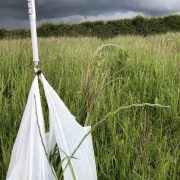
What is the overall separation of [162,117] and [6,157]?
3.00 feet

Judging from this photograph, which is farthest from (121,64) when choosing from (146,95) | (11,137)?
(11,137)

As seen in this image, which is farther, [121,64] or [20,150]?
[121,64]

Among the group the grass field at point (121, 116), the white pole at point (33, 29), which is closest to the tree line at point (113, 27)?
the grass field at point (121, 116)

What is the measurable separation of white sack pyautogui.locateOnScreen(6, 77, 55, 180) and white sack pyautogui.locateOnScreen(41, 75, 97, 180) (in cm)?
5

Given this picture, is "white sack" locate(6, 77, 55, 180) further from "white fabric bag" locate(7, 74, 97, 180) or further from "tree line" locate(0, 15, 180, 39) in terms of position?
"tree line" locate(0, 15, 180, 39)

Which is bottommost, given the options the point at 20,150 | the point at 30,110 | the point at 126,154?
the point at 126,154

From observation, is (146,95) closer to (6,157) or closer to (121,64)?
(121,64)

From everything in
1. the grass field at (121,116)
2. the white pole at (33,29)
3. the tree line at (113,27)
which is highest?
the tree line at (113,27)

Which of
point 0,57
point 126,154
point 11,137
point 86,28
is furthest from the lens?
point 86,28

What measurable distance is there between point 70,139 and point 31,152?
133 millimetres

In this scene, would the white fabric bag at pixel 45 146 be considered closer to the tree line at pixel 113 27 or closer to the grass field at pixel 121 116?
the grass field at pixel 121 116

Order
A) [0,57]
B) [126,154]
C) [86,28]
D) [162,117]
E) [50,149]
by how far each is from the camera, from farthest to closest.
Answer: [86,28]
[0,57]
[162,117]
[126,154]
[50,149]

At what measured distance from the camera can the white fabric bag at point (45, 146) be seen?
109 centimetres

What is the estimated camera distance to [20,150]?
1134 mm
